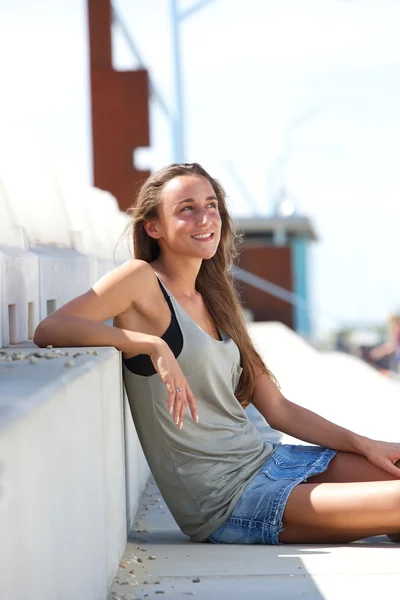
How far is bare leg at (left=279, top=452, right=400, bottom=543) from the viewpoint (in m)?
3.67

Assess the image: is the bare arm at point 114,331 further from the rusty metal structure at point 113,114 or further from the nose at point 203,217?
the rusty metal structure at point 113,114

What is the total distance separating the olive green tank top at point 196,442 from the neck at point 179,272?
202 mm

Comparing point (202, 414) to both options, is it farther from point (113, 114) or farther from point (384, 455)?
point (113, 114)

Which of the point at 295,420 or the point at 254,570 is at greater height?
the point at 295,420

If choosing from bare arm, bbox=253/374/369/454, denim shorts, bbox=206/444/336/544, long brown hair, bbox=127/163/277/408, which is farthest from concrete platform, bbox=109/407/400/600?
long brown hair, bbox=127/163/277/408

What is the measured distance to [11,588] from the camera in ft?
6.19

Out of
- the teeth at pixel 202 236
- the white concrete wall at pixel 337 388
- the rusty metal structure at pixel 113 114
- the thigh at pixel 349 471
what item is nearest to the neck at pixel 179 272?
the teeth at pixel 202 236

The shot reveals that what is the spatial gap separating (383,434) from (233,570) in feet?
10.6

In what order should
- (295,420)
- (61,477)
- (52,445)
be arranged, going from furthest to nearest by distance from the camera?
(295,420), (61,477), (52,445)

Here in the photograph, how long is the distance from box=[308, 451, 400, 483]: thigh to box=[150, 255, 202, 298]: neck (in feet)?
2.74

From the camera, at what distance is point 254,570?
10.9 feet

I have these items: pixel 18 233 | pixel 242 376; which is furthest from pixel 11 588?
pixel 18 233

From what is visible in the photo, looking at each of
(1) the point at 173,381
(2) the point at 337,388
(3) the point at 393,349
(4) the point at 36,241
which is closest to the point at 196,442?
(1) the point at 173,381

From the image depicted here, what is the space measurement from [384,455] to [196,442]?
0.75m
